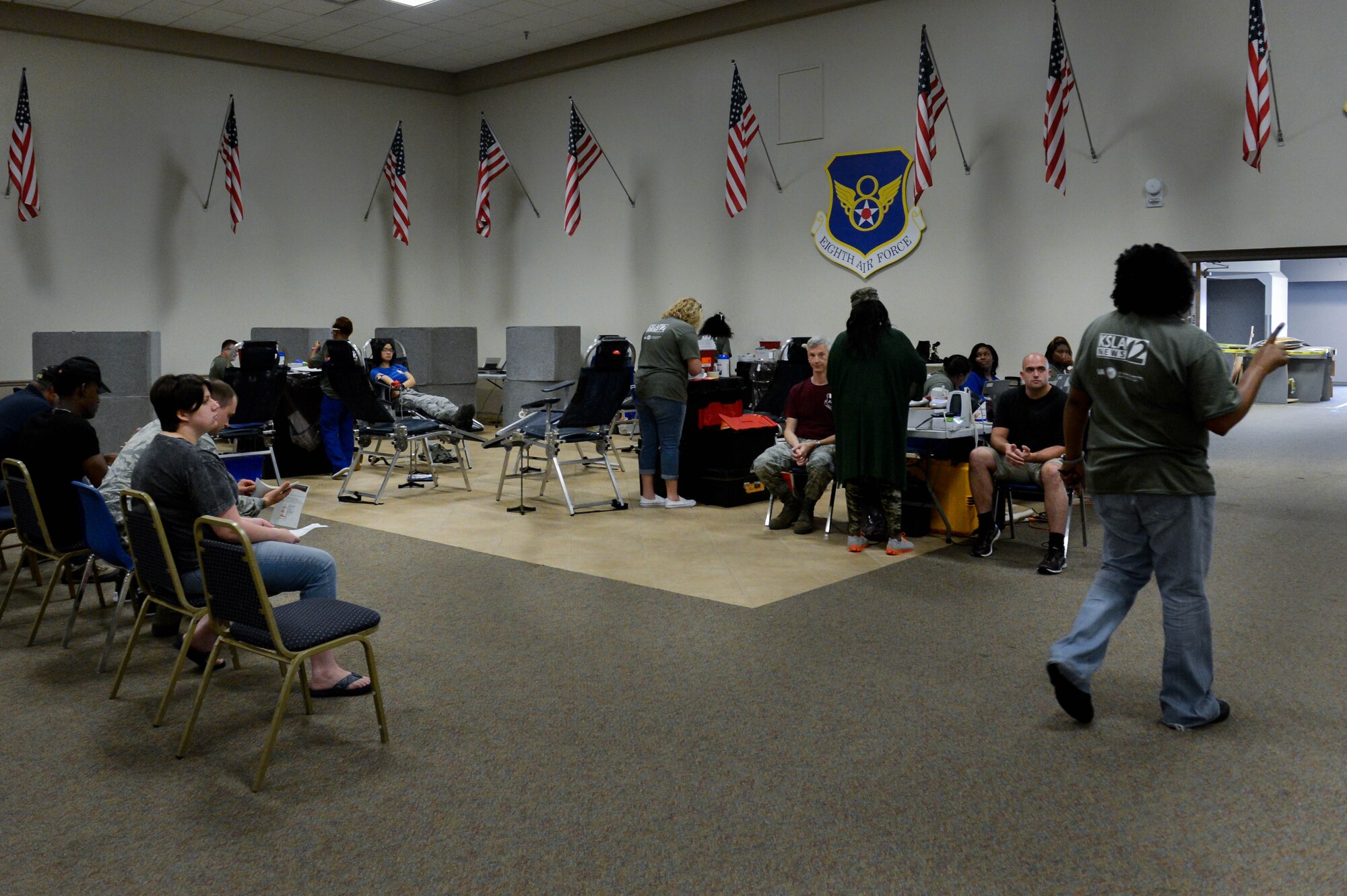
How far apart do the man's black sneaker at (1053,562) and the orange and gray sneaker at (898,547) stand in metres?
0.75

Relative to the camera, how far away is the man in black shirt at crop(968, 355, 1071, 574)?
18.0 ft

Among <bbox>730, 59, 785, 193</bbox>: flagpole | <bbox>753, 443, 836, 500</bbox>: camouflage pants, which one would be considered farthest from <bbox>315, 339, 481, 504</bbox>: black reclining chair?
<bbox>730, 59, 785, 193</bbox>: flagpole

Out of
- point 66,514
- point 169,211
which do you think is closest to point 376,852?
point 66,514

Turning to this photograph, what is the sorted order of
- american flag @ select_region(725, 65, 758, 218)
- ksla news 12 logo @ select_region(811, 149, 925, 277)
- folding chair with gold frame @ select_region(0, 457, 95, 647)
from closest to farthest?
folding chair with gold frame @ select_region(0, 457, 95, 647)
ksla news 12 logo @ select_region(811, 149, 925, 277)
american flag @ select_region(725, 65, 758, 218)

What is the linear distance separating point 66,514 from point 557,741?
2.40 m

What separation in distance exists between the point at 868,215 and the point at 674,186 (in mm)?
2762

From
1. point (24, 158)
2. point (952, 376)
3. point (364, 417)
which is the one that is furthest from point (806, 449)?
point (24, 158)

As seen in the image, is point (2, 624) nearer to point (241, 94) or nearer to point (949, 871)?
point (949, 871)

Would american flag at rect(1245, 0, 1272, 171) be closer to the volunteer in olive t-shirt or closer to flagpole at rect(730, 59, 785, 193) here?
flagpole at rect(730, 59, 785, 193)

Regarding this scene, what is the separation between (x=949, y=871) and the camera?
2494 mm

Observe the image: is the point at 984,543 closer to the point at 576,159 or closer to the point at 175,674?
the point at 175,674

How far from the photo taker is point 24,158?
34.5 ft

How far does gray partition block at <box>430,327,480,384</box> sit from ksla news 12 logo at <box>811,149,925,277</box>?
4.72 meters

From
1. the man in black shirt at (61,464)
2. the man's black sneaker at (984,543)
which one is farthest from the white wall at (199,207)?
the man's black sneaker at (984,543)
